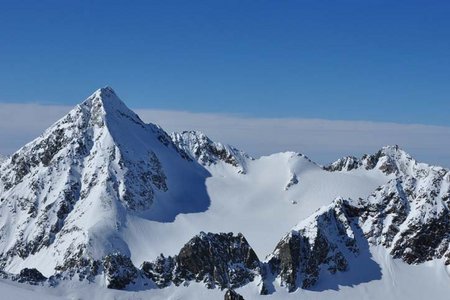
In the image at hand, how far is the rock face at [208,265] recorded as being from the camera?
5295 inches

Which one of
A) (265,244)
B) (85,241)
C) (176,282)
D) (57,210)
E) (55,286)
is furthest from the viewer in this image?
(57,210)

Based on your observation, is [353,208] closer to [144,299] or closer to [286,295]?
[286,295]

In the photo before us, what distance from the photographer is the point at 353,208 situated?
161 metres

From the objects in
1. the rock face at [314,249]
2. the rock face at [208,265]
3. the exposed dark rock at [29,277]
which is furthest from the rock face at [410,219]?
the exposed dark rock at [29,277]

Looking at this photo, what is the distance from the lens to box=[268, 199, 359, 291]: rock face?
140 metres

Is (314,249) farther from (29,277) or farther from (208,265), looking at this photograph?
(29,277)

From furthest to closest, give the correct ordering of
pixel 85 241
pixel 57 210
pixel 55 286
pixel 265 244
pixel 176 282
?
pixel 57 210 → pixel 265 244 → pixel 85 241 → pixel 176 282 → pixel 55 286

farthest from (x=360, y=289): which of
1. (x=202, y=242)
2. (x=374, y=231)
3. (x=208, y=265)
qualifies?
(x=202, y=242)

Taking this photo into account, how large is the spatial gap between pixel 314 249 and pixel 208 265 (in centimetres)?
2939

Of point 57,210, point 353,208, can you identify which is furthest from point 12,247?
point 353,208

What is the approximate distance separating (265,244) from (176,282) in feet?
150

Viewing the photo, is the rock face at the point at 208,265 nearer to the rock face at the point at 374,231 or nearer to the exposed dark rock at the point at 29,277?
the rock face at the point at 374,231

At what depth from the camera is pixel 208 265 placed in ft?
447

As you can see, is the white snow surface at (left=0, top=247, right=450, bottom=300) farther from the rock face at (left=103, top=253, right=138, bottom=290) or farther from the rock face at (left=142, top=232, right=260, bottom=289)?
the rock face at (left=142, top=232, right=260, bottom=289)
